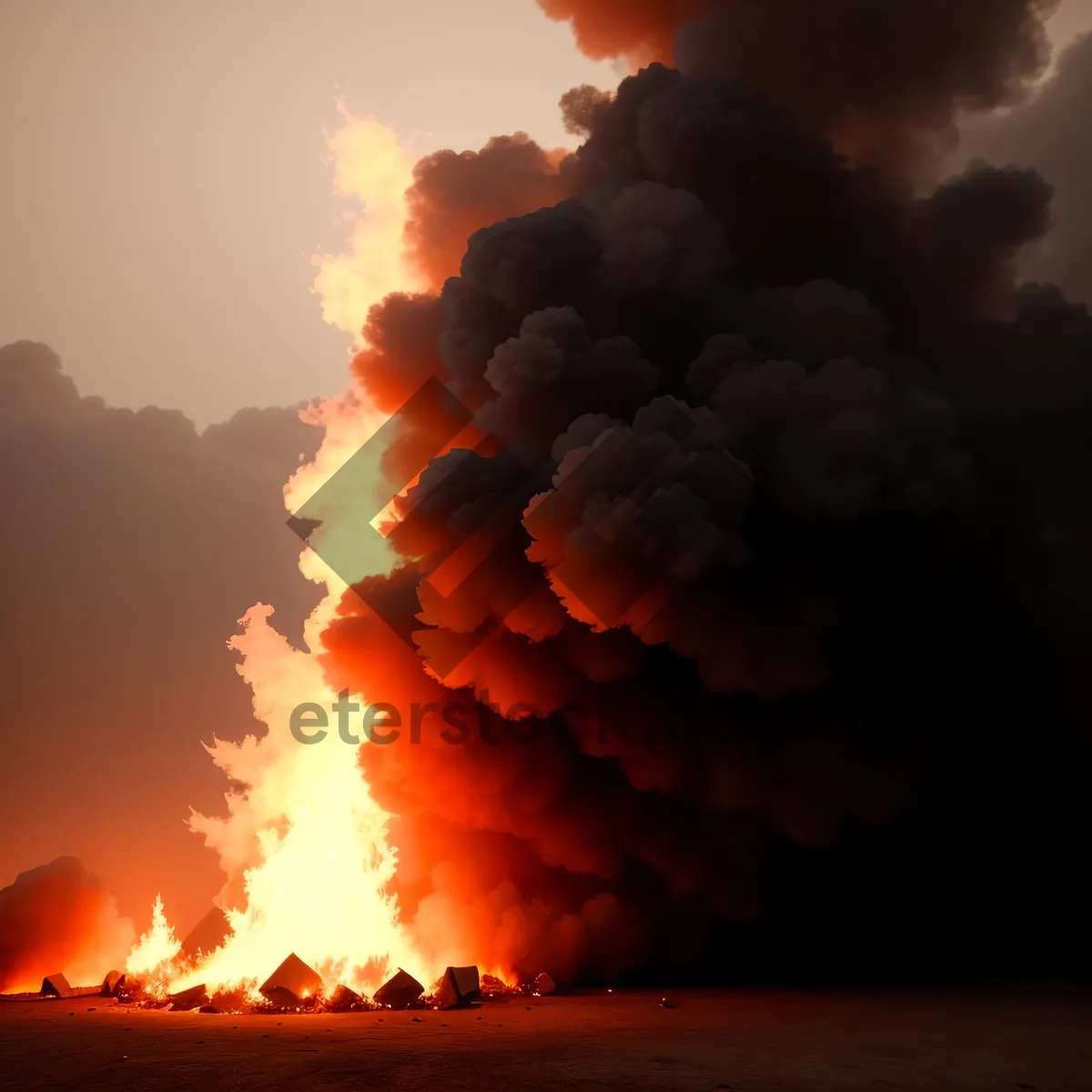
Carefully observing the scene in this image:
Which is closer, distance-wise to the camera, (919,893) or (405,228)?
(919,893)

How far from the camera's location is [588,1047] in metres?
Result: 11.7

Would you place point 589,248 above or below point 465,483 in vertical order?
above

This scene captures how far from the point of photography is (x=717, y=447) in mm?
19250

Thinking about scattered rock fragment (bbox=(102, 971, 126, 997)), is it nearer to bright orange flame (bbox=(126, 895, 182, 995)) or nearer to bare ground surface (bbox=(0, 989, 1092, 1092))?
bright orange flame (bbox=(126, 895, 182, 995))

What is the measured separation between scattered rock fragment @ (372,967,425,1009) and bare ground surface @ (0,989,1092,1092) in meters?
1.01

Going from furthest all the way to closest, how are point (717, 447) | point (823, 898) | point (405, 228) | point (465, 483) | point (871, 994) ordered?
point (405, 228), point (823, 898), point (465, 483), point (717, 447), point (871, 994)

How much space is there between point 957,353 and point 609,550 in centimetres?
1372

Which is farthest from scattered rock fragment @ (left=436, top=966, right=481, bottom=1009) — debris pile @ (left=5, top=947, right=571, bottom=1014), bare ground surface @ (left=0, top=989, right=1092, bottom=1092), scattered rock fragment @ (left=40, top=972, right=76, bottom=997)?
scattered rock fragment @ (left=40, top=972, right=76, bottom=997)

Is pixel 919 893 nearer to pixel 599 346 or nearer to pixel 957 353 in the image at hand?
pixel 957 353

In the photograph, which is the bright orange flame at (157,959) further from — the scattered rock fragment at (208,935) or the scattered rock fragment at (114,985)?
A: the scattered rock fragment at (208,935)

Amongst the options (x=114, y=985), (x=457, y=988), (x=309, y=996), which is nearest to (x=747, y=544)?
(x=457, y=988)

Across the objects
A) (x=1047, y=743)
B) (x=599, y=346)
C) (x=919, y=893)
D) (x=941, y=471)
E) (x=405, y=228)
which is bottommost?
(x=919, y=893)

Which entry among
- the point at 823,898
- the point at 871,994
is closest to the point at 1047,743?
the point at 823,898

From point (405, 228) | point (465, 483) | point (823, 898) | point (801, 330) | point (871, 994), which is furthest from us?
point (405, 228)
